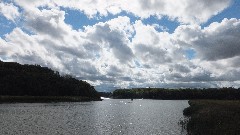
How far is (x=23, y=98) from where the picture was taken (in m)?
184

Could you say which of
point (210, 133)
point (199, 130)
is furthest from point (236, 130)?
point (199, 130)

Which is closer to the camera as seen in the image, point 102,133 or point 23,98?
point 102,133

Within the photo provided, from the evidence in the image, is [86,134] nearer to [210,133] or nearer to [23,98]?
[210,133]

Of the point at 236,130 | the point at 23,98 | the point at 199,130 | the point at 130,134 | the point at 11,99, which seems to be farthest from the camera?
the point at 23,98

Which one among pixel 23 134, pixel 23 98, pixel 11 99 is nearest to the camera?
pixel 23 134

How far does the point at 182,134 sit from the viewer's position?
47.8m

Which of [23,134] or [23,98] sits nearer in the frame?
[23,134]

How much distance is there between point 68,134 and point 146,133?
13.5 m

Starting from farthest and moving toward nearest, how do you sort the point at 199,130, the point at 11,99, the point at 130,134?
the point at 11,99 < the point at 130,134 < the point at 199,130

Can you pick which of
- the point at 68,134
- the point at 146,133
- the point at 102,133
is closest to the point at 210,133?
the point at 146,133

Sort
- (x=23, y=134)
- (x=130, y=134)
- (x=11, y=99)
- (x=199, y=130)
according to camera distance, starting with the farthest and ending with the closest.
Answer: (x=11, y=99), (x=130, y=134), (x=23, y=134), (x=199, y=130)

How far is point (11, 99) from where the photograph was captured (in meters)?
169

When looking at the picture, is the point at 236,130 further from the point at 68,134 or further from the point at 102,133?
the point at 68,134

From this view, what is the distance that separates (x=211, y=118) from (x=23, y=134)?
1240 inches
